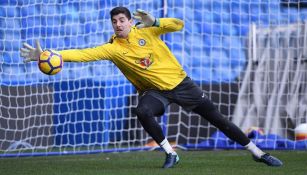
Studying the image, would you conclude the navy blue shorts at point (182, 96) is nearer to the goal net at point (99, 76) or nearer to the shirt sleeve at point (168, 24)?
the shirt sleeve at point (168, 24)

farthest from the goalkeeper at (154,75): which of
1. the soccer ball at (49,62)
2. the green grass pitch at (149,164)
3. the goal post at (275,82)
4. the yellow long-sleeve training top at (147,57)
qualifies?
the goal post at (275,82)

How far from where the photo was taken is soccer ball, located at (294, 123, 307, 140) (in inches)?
434

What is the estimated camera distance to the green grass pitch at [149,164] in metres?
7.59

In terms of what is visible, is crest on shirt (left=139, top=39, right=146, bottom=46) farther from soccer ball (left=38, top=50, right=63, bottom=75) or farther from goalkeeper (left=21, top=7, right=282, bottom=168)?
soccer ball (left=38, top=50, right=63, bottom=75)

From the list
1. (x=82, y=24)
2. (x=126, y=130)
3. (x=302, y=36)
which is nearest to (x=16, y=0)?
(x=82, y=24)

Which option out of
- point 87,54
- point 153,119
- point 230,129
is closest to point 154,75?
point 153,119

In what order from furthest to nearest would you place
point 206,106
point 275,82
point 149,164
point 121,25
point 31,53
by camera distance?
point 275,82 < point 149,164 < point 206,106 < point 121,25 < point 31,53

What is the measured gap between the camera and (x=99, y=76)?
12.0 meters

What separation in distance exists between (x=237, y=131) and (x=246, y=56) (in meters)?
4.51

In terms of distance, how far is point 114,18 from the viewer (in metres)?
8.05

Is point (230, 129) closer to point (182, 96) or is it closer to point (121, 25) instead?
point (182, 96)

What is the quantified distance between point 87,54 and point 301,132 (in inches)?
171

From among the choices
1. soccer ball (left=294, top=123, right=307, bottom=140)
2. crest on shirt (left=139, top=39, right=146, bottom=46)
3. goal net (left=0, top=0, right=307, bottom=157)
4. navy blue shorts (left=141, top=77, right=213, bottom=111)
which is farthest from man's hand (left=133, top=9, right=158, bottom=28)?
soccer ball (left=294, top=123, right=307, bottom=140)

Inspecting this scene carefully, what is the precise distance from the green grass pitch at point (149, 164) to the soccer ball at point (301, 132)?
864mm
